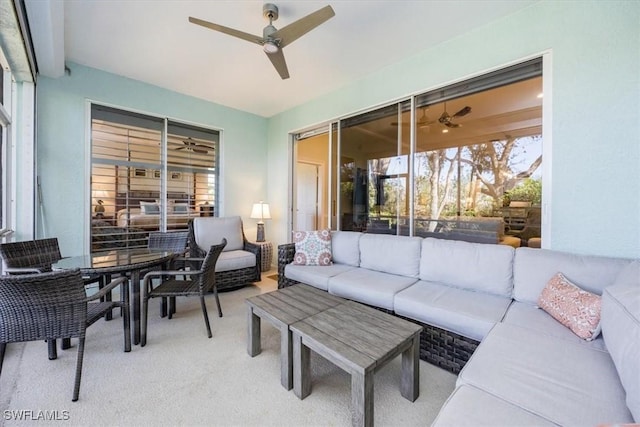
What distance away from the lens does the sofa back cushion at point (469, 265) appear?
2113 mm

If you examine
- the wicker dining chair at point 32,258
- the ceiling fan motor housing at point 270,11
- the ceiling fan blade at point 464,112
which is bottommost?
the wicker dining chair at point 32,258

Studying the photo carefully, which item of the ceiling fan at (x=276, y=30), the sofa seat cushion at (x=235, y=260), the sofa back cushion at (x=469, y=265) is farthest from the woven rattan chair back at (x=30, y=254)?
the sofa back cushion at (x=469, y=265)

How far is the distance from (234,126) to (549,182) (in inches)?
171

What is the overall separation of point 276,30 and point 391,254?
2268 millimetres

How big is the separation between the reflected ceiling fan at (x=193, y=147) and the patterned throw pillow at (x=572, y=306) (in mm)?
4635

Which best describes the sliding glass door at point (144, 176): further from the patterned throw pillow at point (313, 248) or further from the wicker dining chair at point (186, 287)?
the patterned throw pillow at point (313, 248)

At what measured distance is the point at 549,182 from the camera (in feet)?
7.24

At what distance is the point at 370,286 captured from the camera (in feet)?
7.78

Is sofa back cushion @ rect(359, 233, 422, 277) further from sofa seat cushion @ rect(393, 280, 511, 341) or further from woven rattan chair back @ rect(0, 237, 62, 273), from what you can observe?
woven rattan chair back @ rect(0, 237, 62, 273)

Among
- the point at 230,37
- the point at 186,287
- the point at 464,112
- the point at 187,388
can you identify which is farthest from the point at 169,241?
the point at 464,112

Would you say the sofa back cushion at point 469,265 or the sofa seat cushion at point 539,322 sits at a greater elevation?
the sofa back cushion at point 469,265

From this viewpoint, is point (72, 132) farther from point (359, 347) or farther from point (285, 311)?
point (359, 347)

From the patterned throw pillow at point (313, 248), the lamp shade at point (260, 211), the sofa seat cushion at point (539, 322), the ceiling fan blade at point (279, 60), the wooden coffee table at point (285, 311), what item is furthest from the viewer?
the lamp shade at point (260, 211)

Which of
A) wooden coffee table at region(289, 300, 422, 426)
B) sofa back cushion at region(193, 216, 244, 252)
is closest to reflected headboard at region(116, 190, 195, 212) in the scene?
sofa back cushion at region(193, 216, 244, 252)
